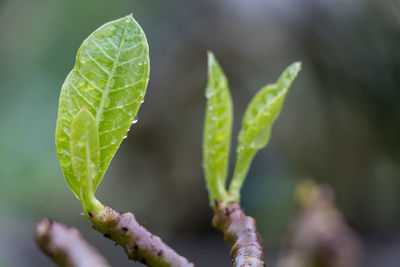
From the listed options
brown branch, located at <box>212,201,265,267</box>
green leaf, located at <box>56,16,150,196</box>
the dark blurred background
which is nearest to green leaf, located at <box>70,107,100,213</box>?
green leaf, located at <box>56,16,150,196</box>

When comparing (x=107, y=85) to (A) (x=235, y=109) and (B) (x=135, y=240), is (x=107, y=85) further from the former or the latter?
(A) (x=235, y=109)

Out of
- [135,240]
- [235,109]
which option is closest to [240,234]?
[135,240]

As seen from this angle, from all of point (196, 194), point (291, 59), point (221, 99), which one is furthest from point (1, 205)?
point (221, 99)

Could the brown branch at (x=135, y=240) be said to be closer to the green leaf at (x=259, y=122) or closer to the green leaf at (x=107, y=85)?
the green leaf at (x=107, y=85)

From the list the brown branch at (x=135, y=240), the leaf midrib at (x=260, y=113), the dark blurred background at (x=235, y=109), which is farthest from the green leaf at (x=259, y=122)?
the dark blurred background at (x=235, y=109)

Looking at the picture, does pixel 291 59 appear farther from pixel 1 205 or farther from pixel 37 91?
pixel 1 205
